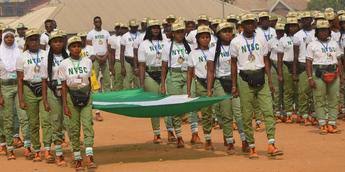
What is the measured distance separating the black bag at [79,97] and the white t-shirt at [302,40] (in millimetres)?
5936

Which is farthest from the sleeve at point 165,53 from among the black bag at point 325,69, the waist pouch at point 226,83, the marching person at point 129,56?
the marching person at point 129,56

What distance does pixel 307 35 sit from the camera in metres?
16.0

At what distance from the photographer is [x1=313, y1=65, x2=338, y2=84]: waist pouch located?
14.8 metres

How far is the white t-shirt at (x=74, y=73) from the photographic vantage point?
1157cm

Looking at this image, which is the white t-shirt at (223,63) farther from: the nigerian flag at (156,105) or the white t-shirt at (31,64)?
the white t-shirt at (31,64)

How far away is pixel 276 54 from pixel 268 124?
495cm

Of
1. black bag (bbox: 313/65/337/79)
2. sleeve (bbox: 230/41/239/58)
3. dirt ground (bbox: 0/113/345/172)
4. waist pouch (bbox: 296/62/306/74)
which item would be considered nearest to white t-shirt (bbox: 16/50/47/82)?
dirt ground (bbox: 0/113/345/172)

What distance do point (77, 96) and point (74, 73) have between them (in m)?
0.34

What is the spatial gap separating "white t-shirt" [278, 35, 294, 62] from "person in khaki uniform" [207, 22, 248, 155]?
148 inches

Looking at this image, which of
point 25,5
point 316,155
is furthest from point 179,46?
point 25,5

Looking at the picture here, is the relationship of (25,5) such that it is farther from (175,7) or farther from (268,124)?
(268,124)

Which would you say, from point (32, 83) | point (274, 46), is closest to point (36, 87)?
point (32, 83)

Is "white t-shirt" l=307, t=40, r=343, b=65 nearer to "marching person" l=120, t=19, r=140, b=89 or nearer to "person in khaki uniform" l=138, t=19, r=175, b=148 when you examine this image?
"person in khaki uniform" l=138, t=19, r=175, b=148

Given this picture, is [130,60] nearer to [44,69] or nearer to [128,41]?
[128,41]
